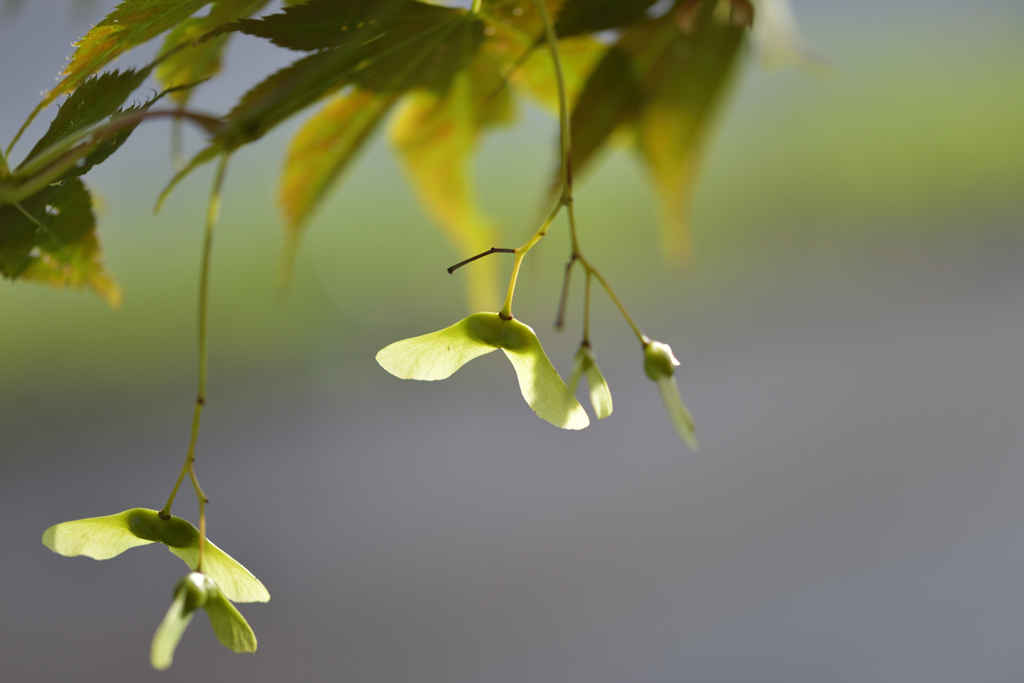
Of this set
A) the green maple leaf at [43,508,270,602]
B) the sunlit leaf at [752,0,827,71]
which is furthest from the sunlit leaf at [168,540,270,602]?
the sunlit leaf at [752,0,827,71]

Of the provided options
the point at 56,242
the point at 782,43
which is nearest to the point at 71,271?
the point at 56,242

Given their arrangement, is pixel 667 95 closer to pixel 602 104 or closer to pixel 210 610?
pixel 602 104

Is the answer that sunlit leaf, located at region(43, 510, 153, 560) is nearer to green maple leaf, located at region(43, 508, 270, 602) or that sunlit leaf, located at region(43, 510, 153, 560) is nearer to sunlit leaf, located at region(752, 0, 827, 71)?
green maple leaf, located at region(43, 508, 270, 602)

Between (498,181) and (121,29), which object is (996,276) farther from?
(121,29)

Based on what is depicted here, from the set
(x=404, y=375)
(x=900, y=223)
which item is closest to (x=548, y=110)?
(x=404, y=375)

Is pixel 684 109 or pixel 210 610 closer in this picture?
pixel 210 610

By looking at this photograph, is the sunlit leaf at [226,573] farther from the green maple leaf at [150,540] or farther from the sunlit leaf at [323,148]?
the sunlit leaf at [323,148]
